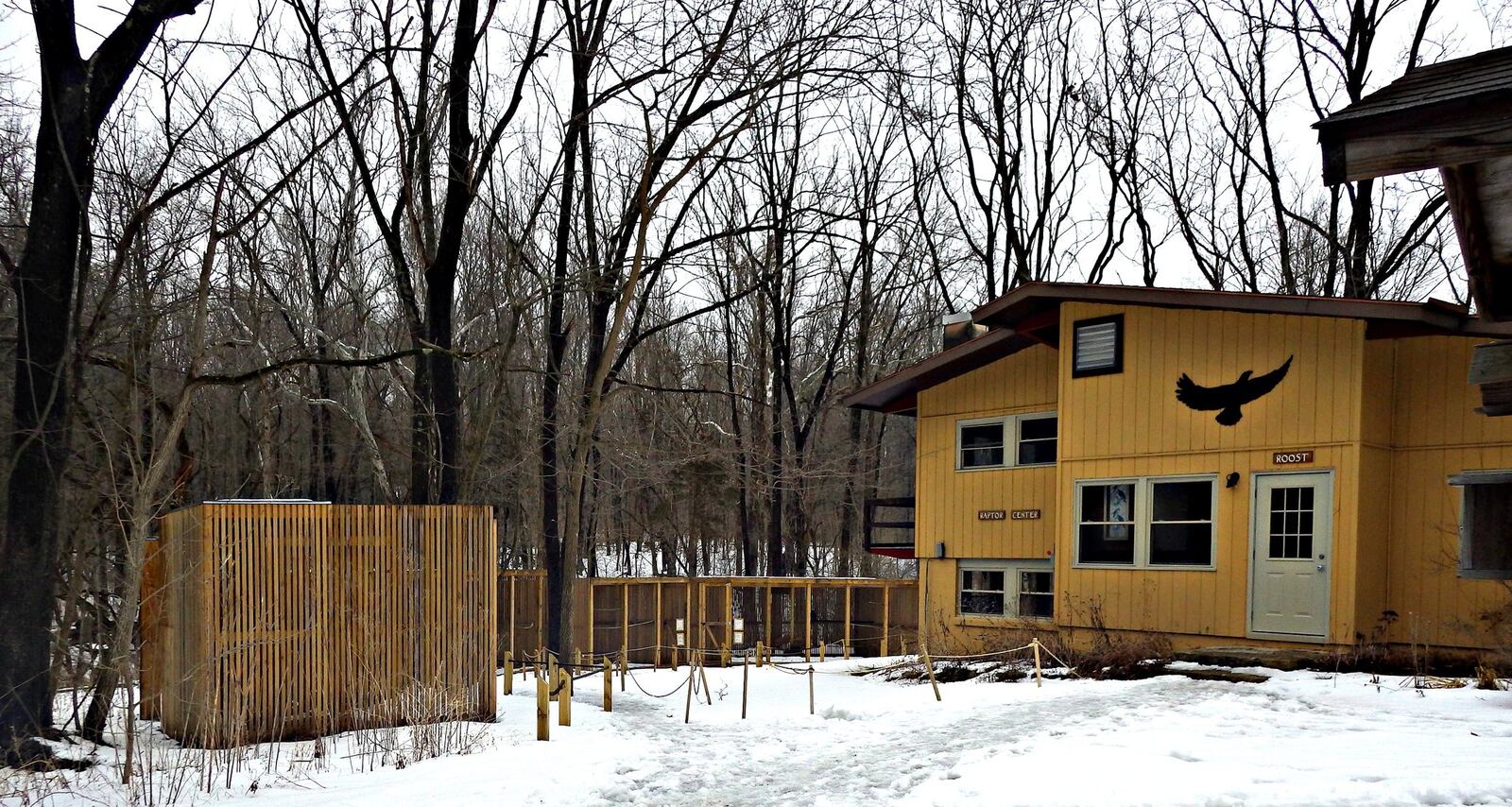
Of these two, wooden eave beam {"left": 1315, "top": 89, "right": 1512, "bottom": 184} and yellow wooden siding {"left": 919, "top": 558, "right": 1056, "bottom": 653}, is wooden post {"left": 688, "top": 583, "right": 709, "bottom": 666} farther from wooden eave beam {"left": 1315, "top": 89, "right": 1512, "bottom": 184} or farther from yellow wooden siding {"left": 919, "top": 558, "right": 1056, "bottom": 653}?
wooden eave beam {"left": 1315, "top": 89, "right": 1512, "bottom": 184}

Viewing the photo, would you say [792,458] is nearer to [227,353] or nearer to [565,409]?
[565,409]

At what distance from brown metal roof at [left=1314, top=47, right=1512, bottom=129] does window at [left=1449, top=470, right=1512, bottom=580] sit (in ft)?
5.44

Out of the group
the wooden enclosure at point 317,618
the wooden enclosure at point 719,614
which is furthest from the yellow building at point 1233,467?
the wooden enclosure at point 317,618

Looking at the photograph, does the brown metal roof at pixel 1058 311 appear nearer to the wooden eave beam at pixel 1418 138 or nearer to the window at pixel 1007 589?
the window at pixel 1007 589

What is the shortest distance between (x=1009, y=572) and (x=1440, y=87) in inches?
763

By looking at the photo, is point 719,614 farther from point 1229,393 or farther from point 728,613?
point 1229,393

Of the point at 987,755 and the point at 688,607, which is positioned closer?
the point at 987,755

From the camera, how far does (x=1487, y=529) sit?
4.46m

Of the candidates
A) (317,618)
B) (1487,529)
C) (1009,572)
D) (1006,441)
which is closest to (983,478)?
(1006,441)

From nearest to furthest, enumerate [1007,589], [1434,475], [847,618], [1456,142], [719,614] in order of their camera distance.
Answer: [1456,142], [1434,475], [1007,589], [719,614], [847,618]

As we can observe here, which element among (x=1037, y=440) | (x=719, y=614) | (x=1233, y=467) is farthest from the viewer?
(x=719, y=614)

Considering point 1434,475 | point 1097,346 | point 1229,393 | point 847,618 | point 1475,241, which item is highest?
point 1097,346

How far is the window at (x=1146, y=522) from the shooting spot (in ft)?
60.4

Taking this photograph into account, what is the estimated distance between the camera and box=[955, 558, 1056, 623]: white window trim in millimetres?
21375
